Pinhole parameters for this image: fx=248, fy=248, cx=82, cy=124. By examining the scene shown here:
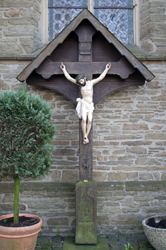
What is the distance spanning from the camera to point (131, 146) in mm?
4797

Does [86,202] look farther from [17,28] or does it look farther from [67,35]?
[17,28]

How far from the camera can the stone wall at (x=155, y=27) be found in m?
5.09

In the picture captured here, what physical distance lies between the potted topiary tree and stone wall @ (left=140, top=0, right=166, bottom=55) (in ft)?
9.53

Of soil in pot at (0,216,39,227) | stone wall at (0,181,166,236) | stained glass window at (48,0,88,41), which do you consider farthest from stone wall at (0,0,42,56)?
soil in pot at (0,216,39,227)

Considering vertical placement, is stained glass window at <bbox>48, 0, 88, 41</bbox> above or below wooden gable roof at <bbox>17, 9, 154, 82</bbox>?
above

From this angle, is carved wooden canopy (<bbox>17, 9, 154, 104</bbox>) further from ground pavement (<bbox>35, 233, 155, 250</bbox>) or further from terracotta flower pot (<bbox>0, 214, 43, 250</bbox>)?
ground pavement (<bbox>35, 233, 155, 250</bbox>)

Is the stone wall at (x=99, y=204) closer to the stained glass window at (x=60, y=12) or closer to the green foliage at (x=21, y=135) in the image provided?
A: the green foliage at (x=21, y=135)

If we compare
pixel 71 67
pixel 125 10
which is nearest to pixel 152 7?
pixel 125 10

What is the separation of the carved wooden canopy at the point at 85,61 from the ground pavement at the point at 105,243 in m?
2.41

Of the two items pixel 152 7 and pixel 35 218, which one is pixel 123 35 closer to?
pixel 152 7

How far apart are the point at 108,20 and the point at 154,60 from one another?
1.46 meters

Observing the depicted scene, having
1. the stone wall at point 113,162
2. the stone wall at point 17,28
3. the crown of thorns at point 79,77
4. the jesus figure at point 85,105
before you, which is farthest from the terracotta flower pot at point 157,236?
the stone wall at point 17,28

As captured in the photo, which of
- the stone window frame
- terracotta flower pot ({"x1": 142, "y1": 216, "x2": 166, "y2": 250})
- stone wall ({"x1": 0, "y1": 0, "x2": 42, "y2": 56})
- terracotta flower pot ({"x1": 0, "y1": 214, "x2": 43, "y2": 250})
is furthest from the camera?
the stone window frame

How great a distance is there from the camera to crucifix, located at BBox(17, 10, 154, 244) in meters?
3.97
